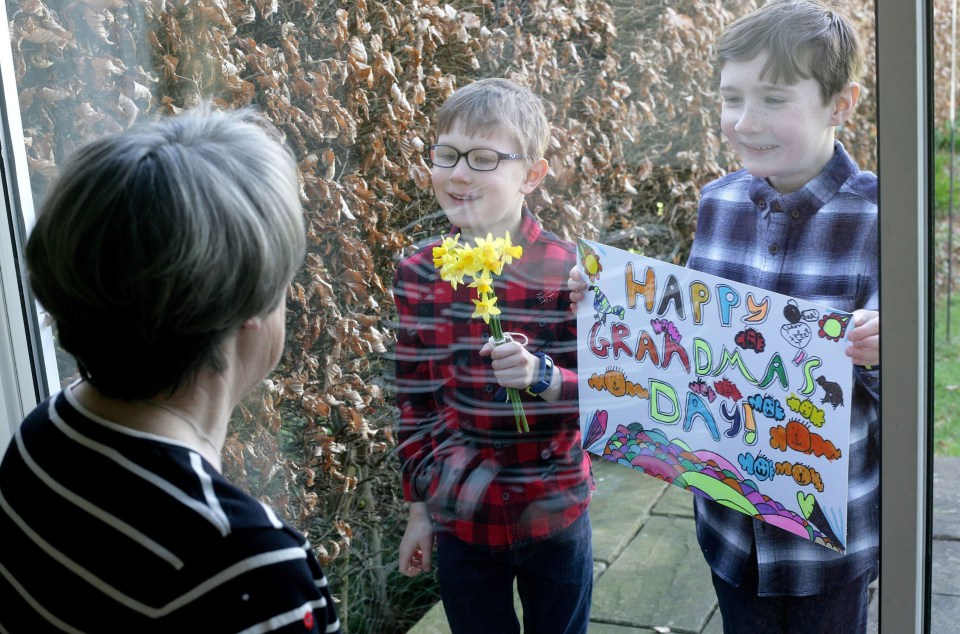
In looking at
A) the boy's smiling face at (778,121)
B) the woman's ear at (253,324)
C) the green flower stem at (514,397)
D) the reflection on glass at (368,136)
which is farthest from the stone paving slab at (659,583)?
the woman's ear at (253,324)

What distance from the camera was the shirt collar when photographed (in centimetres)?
125

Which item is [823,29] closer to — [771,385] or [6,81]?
[771,385]

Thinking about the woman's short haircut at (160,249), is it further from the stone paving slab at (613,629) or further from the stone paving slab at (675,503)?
the stone paving slab at (613,629)

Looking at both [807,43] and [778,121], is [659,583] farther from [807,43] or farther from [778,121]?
[807,43]

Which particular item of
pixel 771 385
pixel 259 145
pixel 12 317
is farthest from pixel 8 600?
pixel 12 317

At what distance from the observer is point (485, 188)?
1581mm

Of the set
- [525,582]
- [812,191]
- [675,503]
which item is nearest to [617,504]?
[675,503]

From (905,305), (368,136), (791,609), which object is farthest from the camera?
(368,136)

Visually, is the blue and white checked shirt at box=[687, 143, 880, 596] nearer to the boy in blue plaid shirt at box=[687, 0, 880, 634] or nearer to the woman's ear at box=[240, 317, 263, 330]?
the boy in blue plaid shirt at box=[687, 0, 880, 634]

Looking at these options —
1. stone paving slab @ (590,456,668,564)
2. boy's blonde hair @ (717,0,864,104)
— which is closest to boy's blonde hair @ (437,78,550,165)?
boy's blonde hair @ (717,0,864,104)

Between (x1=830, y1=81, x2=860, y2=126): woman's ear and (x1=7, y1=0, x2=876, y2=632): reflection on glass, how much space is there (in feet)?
0.56

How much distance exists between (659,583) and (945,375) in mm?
631

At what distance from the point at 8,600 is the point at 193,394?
0.29m

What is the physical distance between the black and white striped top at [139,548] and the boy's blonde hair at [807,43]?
2.94 feet
